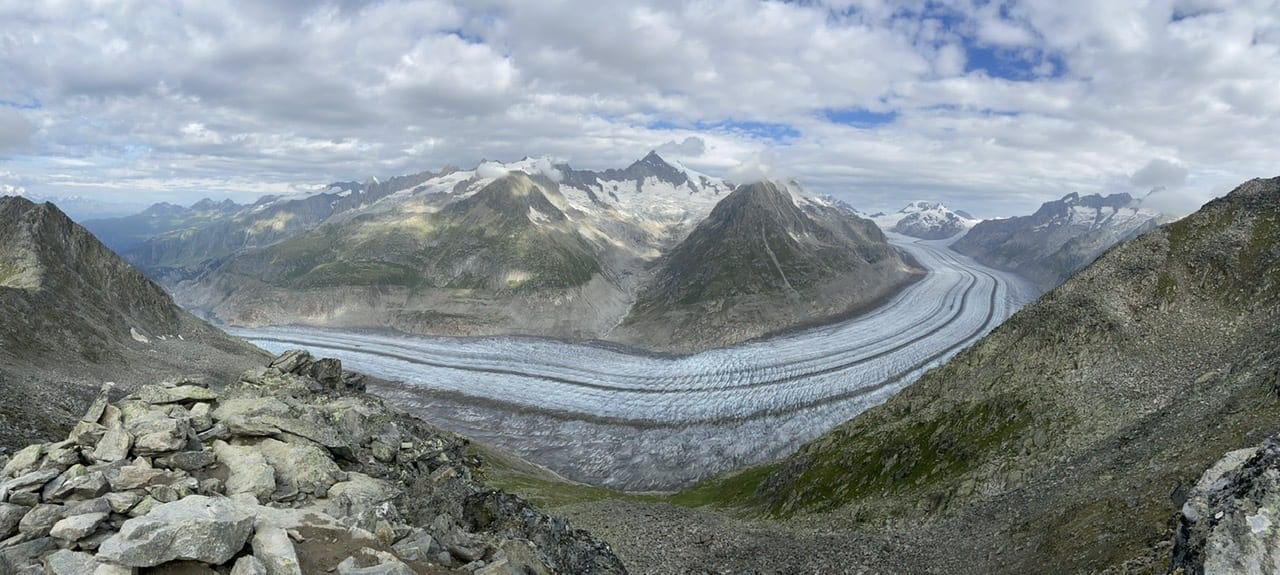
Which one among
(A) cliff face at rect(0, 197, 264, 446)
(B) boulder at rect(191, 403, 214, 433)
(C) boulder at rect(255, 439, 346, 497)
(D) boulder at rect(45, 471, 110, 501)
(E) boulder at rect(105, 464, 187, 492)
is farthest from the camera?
(A) cliff face at rect(0, 197, 264, 446)

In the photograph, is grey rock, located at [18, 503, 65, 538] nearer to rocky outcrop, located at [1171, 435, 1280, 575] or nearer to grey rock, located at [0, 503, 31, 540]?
grey rock, located at [0, 503, 31, 540]

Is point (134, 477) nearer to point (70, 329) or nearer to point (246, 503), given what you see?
point (246, 503)

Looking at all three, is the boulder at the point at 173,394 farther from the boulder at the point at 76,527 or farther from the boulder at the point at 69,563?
the boulder at the point at 69,563

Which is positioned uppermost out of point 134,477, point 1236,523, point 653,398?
point 1236,523

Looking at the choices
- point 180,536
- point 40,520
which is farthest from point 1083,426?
point 40,520

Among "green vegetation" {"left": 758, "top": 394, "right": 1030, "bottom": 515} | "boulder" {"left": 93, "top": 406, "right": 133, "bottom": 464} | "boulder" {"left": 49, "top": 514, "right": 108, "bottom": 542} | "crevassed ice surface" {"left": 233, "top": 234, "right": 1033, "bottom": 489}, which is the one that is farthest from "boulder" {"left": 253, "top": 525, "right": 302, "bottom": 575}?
"crevassed ice surface" {"left": 233, "top": 234, "right": 1033, "bottom": 489}

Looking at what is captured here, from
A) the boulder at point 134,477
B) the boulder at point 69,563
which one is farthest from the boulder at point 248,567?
the boulder at point 134,477
